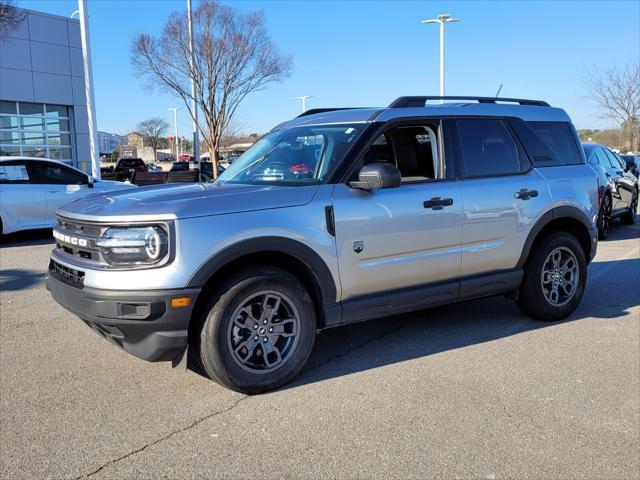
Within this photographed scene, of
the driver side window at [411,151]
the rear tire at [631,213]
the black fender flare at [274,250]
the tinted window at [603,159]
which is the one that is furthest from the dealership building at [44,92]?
the black fender flare at [274,250]

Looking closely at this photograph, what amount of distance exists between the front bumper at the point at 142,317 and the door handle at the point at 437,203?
1.96 metres

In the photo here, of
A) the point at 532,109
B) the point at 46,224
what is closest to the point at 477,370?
the point at 532,109

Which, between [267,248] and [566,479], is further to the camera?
[267,248]

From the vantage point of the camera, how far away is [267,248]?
390 cm

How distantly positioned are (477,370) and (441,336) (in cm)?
84

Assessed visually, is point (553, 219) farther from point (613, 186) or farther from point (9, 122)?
point (9, 122)

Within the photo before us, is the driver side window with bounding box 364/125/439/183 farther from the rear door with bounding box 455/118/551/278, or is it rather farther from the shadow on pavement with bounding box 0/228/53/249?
the shadow on pavement with bounding box 0/228/53/249

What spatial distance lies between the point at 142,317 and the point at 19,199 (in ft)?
28.5

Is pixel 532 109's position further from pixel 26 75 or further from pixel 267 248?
pixel 26 75

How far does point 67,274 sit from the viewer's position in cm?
404

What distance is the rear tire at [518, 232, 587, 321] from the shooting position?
548cm

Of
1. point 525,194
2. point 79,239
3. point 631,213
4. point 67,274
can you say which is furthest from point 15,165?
point 631,213

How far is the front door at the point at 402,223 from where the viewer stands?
4.27m

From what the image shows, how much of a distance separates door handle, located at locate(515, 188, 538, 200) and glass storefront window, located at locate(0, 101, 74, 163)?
2289 centimetres
